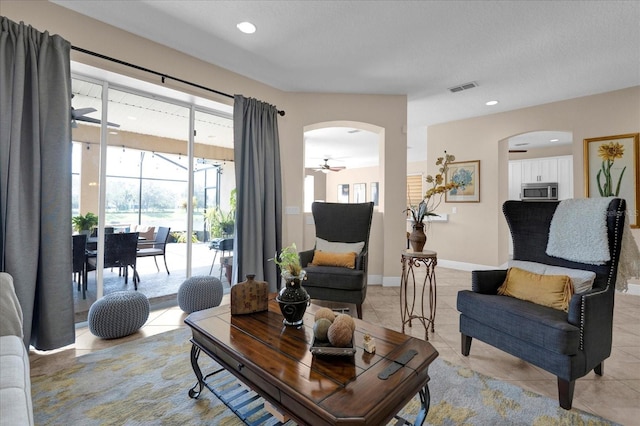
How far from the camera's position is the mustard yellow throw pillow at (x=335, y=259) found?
3168 mm

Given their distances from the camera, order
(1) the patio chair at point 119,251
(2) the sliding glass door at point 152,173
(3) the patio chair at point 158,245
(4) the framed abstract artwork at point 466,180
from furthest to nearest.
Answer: (4) the framed abstract artwork at point 466,180 < (3) the patio chair at point 158,245 < (1) the patio chair at point 119,251 < (2) the sliding glass door at point 152,173

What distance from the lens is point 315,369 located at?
1.18 metres

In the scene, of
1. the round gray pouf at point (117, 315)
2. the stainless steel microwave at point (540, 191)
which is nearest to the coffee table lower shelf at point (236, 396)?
the round gray pouf at point (117, 315)

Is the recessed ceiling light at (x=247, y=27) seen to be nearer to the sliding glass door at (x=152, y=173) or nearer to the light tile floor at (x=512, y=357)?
the sliding glass door at (x=152, y=173)

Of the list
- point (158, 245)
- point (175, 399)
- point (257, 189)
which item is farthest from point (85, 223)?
point (175, 399)

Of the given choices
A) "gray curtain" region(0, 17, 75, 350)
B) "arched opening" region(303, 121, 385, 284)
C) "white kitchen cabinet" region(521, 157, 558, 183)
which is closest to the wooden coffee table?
"gray curtain" region(0, 17, 75, 350)

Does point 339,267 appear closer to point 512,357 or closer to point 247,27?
point 512,357

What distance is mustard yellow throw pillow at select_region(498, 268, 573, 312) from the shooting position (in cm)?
194

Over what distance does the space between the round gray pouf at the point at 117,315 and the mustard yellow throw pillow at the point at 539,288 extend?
9.69 ft

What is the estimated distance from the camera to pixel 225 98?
142 inches

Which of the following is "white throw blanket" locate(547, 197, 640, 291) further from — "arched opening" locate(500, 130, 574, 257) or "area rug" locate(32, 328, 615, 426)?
"arched opening" locate(500, 130, 574, 257)

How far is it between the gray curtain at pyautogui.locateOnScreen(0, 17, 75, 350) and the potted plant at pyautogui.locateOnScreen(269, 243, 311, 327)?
1.88 metres

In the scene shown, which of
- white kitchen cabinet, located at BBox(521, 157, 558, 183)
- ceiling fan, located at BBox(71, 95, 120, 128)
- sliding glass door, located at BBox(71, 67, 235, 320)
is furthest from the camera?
white kitchen cabinet, located at BBox(521, 157, 558, 183)

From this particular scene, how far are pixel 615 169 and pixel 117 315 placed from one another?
6126 millimetres
